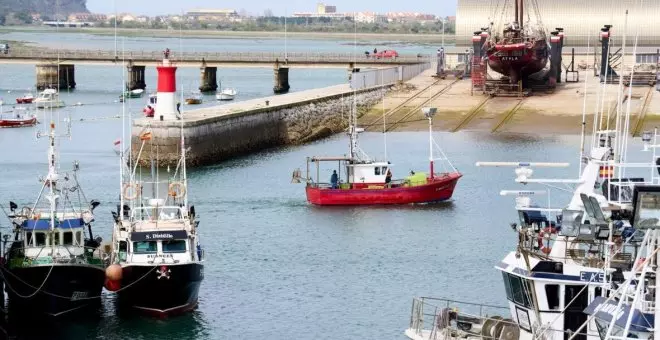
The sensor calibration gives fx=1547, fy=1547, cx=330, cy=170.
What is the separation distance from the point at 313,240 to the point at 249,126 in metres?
33.7

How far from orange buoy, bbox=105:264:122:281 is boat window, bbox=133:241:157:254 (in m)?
0.83

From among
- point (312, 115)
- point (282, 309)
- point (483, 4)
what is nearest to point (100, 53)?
point (483, 4)

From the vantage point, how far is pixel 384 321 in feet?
131

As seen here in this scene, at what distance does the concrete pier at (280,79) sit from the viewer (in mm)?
134238

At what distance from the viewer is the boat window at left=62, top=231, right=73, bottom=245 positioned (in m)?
40.6

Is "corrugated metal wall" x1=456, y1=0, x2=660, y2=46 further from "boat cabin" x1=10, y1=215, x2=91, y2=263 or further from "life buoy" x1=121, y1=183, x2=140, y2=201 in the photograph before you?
"boat cabin" x1=10, y1=215, x2=91, y2=263

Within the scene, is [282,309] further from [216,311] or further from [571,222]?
[571,222]

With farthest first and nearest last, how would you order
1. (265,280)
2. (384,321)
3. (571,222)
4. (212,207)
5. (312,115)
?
(312,115), (212,207), (265,280), (384,321), (571,222)

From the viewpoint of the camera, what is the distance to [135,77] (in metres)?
139

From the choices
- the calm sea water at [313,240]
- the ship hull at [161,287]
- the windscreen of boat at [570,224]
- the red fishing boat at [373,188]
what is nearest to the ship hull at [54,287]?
the calm sea water at [313,240]

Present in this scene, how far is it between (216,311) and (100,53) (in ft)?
339

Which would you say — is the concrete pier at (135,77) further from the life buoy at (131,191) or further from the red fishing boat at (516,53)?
the life buoy at (131,191)

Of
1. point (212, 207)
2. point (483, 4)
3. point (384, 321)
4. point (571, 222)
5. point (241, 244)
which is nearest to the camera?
point (571, 222)

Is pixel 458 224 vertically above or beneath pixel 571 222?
beneath
